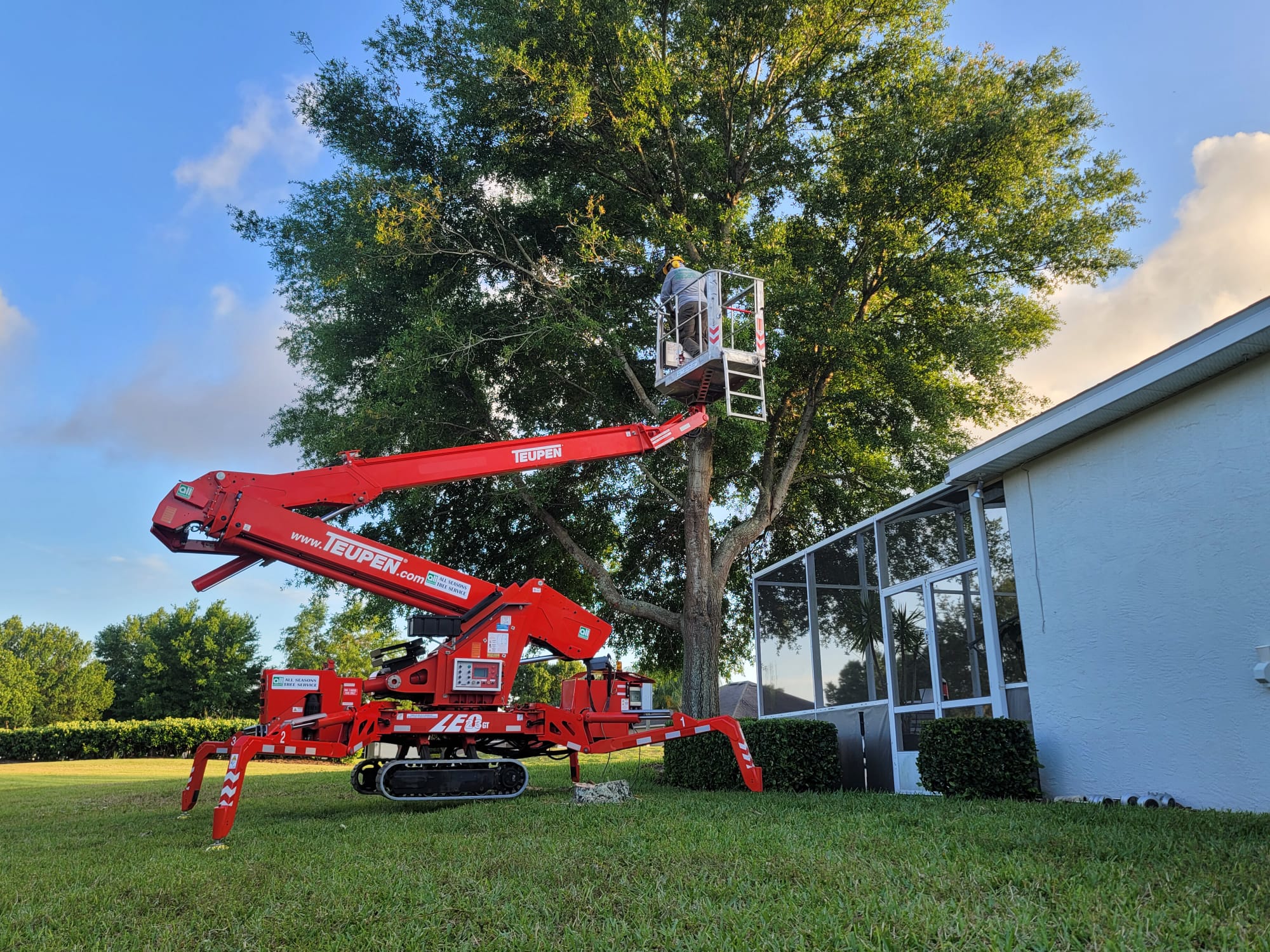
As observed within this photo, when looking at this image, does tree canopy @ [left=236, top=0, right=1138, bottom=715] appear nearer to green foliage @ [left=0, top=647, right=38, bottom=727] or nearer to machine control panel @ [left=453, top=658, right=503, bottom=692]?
machine control panel @ [left=453, top=658, right=503, bottom=692]

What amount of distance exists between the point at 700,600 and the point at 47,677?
53.6 meters

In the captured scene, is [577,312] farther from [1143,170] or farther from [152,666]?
[152,666]

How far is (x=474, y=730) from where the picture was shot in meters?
9.12

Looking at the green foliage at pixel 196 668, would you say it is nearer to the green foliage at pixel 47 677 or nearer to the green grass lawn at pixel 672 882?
the green foliage at pixel 47 677

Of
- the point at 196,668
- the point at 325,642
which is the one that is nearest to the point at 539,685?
the point at 325,642

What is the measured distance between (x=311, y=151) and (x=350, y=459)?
10.8m

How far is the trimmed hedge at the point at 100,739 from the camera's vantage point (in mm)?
29594

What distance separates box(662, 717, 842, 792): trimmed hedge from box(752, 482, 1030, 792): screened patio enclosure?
0.72 metres

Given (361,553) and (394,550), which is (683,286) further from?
(361,553)

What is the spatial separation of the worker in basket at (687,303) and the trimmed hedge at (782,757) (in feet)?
16.4

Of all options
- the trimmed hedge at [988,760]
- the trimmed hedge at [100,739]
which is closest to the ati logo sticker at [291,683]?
the trimmed hedge at [988,760]

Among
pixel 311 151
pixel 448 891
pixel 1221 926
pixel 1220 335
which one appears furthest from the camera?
pixel 311 151

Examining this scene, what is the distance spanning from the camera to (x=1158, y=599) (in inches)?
286

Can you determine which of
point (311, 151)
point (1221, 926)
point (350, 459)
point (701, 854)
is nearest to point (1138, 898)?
point (1221, 926)
